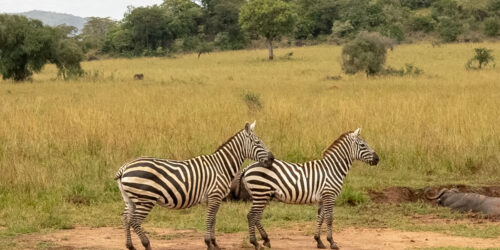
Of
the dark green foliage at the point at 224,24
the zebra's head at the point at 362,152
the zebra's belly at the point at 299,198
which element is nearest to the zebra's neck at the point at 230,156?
the zebra's belly at the point at 299,198

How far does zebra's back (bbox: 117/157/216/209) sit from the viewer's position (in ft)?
20.7

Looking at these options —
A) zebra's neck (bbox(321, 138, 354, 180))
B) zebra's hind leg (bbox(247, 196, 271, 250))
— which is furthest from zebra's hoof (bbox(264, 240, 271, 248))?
zebra's neck (bbox(321, 138, 354, 180))

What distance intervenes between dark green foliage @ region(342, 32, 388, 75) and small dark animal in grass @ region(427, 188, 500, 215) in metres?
17.6

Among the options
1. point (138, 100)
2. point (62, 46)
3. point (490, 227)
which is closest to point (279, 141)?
point (490, 227)

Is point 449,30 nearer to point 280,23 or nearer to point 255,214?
point 280,23

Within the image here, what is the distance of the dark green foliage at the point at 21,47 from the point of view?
2678cm

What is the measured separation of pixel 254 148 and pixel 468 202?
11.1 ft

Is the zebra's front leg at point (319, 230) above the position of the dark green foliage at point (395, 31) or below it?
below

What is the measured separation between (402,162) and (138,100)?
336 inches

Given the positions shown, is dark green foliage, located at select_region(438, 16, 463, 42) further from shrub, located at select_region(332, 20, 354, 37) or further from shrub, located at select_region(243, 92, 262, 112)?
shrub, located at select_region(243, 92, 262, 112)

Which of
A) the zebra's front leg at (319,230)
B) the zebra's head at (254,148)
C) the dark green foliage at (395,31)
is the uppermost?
the dark green foliage at (395,31)

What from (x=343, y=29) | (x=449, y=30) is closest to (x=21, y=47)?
(x=449, y=30)

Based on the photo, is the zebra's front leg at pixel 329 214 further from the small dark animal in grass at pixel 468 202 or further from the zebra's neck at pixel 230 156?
the small dark animal in grass at pixel 468 202

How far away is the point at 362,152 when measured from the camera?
7.34 meters
